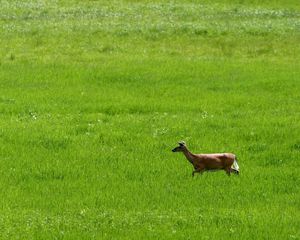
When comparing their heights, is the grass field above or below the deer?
below

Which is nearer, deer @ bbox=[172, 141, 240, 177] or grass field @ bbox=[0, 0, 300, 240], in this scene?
grass field @ bbox=[0, 0, 300, 240]

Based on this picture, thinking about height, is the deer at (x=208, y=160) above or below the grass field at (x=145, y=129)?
above

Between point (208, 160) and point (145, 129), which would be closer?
point (208, 160)

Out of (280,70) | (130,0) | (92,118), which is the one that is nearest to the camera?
(92,118)

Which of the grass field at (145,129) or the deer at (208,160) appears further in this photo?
the deer at (208,160)

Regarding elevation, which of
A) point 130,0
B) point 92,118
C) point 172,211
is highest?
point 172,211

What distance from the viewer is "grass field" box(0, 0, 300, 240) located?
43.0 feet

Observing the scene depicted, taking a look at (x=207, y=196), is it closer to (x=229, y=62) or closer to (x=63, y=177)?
(x=63, y=177)

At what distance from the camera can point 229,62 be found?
32.4 metres

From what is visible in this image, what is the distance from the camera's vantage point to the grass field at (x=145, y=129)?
516 inches

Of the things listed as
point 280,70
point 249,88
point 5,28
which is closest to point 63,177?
point 249,88

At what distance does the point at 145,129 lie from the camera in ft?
65.2

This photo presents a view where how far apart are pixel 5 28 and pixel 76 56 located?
978 centimetres

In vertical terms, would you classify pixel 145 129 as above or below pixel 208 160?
below
